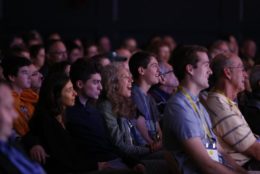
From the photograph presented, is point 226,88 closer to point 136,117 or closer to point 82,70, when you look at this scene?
point 136,117

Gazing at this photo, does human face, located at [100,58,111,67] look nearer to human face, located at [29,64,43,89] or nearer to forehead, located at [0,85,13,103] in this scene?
human face, located at [29,64,43,89]

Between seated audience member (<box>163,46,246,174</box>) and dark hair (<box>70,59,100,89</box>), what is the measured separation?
0.83 metres

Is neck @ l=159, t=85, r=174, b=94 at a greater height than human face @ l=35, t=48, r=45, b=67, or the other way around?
human face @ l=35, t=48, r=45, b=67

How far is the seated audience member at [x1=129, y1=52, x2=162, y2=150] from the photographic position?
19.5ft

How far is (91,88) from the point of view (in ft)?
17.7

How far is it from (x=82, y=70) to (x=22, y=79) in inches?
20.0

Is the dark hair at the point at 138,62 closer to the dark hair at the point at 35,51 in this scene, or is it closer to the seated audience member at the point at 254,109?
the seated audience member at the point at 254,109

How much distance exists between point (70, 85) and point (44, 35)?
23.6 ft

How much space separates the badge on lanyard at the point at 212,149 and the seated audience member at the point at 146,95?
1.19 m

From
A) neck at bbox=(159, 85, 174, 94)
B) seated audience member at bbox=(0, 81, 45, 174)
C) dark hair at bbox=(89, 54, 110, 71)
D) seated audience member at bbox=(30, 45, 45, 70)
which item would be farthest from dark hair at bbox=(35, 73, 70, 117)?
seated audience member at bbox=(30, 45, 45, 70)

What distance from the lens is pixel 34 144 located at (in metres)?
4.70

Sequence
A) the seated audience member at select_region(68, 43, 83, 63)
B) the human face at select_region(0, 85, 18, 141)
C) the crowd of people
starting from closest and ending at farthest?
the human face at select_region(0, 85, 18, 141) → the crowd of people → the seated audience member at select_region(68, 43, 83, 63)

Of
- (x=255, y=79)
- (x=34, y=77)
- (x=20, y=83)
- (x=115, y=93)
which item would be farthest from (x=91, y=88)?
(x=255, y=79)

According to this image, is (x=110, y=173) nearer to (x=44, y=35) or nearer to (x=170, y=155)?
(x=170, y=155)
